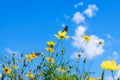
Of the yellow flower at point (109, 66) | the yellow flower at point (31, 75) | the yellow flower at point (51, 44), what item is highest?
the yellow flower at point (51, 44)

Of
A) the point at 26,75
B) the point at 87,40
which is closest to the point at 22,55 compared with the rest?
the point at 26,75

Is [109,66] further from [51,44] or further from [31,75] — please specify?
[31,75]

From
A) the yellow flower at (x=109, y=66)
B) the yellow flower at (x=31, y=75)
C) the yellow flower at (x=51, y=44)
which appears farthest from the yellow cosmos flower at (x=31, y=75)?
the yellow flower at (x=109, y=66)

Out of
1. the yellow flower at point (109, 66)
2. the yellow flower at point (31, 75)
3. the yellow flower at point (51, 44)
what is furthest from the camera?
the yellow flower at point (31, 75)

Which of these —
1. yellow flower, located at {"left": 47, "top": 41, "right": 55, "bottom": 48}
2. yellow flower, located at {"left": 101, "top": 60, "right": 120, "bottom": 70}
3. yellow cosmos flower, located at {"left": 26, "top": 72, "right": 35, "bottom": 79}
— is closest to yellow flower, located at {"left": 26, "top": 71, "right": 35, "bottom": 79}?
yellow cosmos flower, located at {"left": 26, "top": 72, "right": 35, "bottom": 79}

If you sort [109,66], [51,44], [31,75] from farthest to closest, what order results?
1. [31,75]
2. [51,44]
3. [109,66]

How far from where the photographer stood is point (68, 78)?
349 cm

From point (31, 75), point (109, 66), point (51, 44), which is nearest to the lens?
point (109, 66)

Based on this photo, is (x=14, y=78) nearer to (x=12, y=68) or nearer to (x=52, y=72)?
(x=12, y=68)

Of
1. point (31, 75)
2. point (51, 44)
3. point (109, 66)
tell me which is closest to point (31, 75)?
point (31, 75)

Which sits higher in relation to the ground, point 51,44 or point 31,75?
point 51,44

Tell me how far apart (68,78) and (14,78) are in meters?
1.38

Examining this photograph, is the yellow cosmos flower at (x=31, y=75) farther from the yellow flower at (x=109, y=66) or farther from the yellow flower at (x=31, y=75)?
the yellow flower at (x=109, y=66)

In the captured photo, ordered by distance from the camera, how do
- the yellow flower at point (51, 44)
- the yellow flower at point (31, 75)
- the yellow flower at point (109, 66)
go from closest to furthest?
1. the yellow flower at point (109, 66)
2. the yellow flower at point (51, 44)
3. the yellow flower at point (31, 75)
